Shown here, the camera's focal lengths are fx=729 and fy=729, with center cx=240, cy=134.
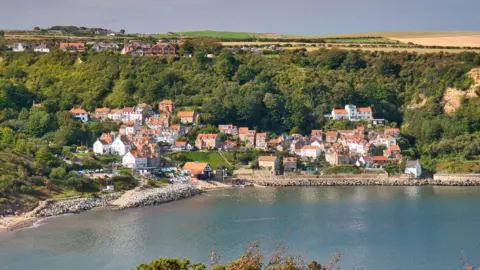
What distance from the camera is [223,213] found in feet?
99.4

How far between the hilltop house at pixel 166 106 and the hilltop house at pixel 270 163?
9.80m

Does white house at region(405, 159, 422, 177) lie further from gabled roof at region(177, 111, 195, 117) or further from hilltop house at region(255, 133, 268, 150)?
gabled roof at region(177, 111, 195, 117)

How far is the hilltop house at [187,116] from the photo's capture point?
46156mm

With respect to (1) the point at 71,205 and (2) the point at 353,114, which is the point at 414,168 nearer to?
(2) the point at 353,114

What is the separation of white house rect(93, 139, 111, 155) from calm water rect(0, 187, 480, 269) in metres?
8.78

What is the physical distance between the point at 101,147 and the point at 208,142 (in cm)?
618

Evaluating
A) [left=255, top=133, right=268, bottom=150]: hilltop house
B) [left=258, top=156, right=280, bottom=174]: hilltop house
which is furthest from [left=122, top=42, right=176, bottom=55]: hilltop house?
[left=258, top=156, right=280, bottom=174]: hilltop house

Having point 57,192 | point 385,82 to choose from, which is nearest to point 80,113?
point 57,192

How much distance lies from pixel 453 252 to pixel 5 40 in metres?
47.9

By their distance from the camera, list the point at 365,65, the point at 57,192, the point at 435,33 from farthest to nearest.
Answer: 1. the point at 435,33
2. the point at 365,65
3. the point at 57,192

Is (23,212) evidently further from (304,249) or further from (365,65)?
(365,65)

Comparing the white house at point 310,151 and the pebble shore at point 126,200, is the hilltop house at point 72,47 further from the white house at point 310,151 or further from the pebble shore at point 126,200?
the pebble shore at point 126,200

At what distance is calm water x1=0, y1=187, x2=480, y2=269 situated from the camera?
2291cm

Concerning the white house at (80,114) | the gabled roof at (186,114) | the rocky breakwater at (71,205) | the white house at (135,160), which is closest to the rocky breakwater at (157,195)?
the rocky breakwater at (71,205)
